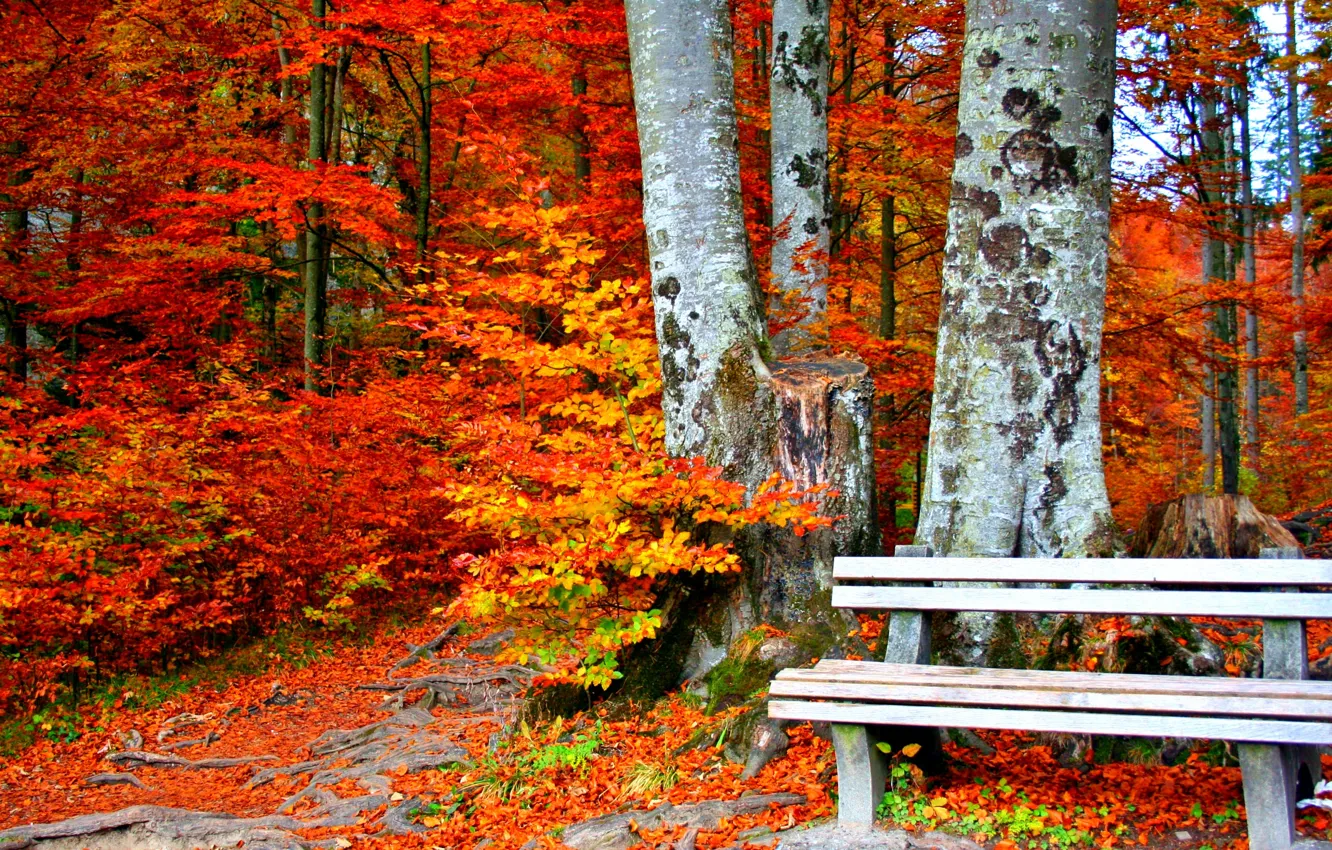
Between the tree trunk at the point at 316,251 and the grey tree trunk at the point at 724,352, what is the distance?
6.23 metres

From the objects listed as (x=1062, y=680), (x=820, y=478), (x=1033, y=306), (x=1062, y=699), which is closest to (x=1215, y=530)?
(x=1033, y=306)

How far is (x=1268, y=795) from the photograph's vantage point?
2.62 meters

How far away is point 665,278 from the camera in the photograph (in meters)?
5.04

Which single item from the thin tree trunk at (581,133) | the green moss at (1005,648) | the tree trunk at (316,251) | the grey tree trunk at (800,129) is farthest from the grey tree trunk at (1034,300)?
the tree trunk at (316,251)

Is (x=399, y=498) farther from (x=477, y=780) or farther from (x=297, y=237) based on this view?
(x=297, y=237)

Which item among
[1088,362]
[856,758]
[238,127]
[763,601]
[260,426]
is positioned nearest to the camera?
[856,758]

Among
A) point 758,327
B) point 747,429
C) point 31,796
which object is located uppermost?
point 758,327

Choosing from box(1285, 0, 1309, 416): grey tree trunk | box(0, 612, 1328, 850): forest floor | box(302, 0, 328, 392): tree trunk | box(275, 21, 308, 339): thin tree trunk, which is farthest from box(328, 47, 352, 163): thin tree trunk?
box(1285, 0, 1309, 416): grey tree trunk

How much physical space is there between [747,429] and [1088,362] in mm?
1665

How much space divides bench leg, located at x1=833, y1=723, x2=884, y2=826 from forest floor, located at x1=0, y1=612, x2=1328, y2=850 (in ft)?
0.49

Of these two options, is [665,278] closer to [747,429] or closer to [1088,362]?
[747,429]

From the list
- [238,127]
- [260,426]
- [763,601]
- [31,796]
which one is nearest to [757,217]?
[260,426]

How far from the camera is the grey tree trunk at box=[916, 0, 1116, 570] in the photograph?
3.89 m

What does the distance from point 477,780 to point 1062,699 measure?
2.89 m
